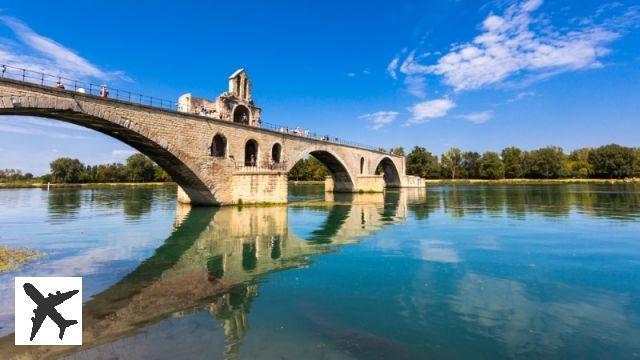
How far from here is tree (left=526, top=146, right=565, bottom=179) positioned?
11069 cm

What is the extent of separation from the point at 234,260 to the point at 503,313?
9171mm

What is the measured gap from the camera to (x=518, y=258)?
13.4 m

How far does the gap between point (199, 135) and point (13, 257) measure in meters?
20.0

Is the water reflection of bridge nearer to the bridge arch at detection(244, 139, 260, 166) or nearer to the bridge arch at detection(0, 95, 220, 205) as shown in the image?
the bridge arch at detection(0, 95, 220, 205)

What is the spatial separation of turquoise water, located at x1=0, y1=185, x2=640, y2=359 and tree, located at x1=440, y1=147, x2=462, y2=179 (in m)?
114

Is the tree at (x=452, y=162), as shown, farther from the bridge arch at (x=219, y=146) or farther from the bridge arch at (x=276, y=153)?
the bridge arch at (x=219, y=146)

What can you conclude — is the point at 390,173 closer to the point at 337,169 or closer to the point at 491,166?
the point at 337,169

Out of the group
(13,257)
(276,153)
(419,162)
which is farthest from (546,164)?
(13,257)

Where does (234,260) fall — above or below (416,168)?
below

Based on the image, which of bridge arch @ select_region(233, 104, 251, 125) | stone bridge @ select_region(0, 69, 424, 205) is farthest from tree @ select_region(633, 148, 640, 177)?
bridge arch @ select_region(233, 104, 251, 125)

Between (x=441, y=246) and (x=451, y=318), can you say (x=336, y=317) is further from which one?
(x=441, y=246)

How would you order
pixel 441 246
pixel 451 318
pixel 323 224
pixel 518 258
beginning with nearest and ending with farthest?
1. pixel 451 318
2. pixel 518 258
3. pixel 441 246
4. pixel 323 224

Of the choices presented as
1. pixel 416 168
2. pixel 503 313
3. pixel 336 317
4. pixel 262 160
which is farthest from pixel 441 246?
pixel 416 168

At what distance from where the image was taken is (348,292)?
948 cm
